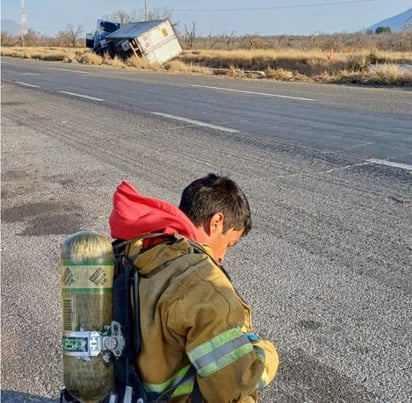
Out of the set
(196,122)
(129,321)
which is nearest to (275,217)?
(129,321)

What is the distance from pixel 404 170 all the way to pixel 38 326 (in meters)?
4.42

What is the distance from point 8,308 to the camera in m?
3.67

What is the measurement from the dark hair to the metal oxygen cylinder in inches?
21.0

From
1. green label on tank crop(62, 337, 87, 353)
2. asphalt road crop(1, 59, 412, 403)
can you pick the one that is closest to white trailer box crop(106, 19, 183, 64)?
asphalt road crop(1, 59, 412, 403)

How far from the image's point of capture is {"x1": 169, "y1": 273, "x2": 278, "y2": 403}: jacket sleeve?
171 cm

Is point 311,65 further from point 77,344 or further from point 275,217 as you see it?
point 77,344

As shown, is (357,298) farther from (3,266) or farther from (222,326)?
(3,266)

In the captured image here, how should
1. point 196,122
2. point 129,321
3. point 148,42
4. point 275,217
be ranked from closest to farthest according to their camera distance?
point 129,321 < point 275,217 < point 196,122 < point 148,42

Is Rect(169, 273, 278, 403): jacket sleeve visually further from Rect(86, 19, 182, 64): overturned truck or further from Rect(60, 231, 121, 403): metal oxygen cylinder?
Rect(86, 19, 182, 64): overturned truck

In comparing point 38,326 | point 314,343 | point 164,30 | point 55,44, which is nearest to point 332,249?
point 314,343

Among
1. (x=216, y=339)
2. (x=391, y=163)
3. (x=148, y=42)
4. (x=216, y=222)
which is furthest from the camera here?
(x=148, y=42)

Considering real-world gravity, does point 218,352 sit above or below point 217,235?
below

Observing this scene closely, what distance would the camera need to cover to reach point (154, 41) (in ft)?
110

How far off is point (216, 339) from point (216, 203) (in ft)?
2.25
